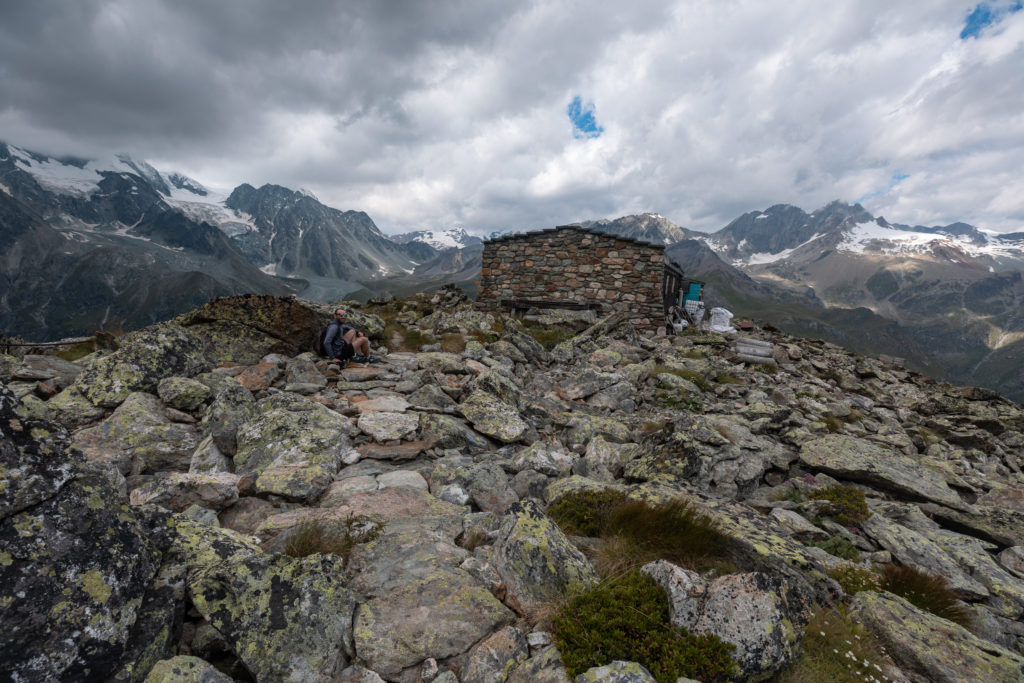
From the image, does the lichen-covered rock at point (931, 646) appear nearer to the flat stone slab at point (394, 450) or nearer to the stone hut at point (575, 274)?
the flat stone slab at point (394, 450)

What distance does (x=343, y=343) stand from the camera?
1166cm

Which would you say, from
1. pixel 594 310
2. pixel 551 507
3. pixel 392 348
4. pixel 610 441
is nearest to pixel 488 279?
pixel 594 310

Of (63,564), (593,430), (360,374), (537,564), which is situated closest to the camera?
(63,564)

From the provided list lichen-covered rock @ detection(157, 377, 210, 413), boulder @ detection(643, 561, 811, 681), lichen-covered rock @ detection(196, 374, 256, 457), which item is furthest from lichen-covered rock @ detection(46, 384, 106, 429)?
boulder @ detection(643, 561, 811, 681)

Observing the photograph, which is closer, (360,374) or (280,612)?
(280,612)

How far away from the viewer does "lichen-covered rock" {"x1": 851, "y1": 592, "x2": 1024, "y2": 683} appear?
135 inches

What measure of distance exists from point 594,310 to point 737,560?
17506 millimetres

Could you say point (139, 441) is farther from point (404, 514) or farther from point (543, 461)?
point (543, 461)

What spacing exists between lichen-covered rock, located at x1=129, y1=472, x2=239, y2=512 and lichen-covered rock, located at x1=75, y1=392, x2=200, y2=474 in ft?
2.69

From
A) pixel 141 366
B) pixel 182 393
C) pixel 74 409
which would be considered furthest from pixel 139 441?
pixel 141 366

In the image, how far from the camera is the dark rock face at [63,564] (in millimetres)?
2543

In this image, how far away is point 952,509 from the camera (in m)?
6.73

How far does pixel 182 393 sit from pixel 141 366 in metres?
1.06

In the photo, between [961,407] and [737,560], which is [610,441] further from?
[961,407]
